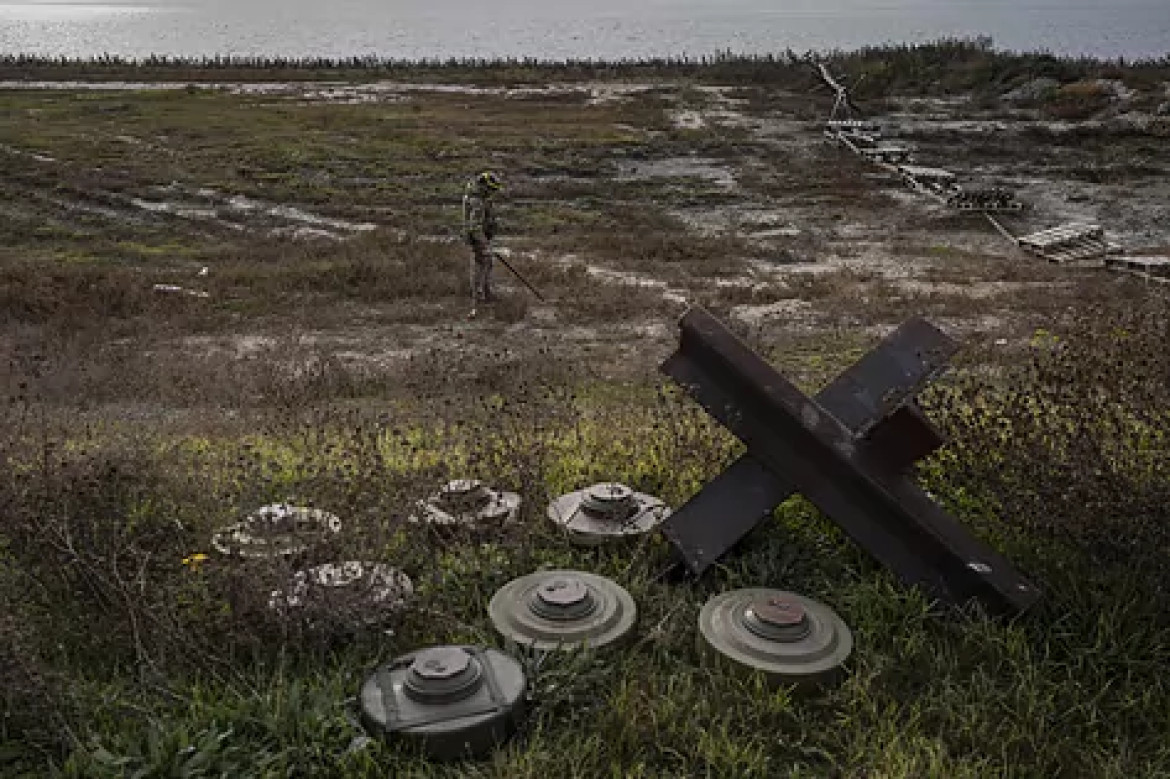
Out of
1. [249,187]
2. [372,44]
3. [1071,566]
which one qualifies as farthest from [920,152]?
[372,44]

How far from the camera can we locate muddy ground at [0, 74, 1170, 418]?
598 inches

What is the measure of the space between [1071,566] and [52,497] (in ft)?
16.4

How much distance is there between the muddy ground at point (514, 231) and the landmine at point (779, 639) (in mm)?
7473

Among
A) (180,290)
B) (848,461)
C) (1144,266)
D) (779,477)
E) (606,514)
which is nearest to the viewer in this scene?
(848,461)

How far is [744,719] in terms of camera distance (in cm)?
413

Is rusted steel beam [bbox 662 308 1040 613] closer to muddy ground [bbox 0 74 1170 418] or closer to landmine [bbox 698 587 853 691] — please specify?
landmine [bbox 698 587 853 691]

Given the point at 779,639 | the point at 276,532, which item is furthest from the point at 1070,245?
the point at 276,532

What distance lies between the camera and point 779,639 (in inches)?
174

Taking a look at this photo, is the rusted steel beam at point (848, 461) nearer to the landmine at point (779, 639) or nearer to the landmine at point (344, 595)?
the landmine at point (779, 639)

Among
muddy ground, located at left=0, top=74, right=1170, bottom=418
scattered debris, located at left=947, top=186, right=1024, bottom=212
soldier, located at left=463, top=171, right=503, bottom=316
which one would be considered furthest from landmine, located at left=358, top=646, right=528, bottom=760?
scattered debris, located at left=947, top=186, right=1024, bottom=212

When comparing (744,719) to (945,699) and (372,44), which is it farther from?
(372,44)

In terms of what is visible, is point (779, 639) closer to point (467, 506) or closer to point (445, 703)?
point (445, 703)

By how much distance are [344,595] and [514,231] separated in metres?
19.4

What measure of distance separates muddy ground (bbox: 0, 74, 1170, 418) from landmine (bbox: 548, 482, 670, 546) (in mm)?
6218
